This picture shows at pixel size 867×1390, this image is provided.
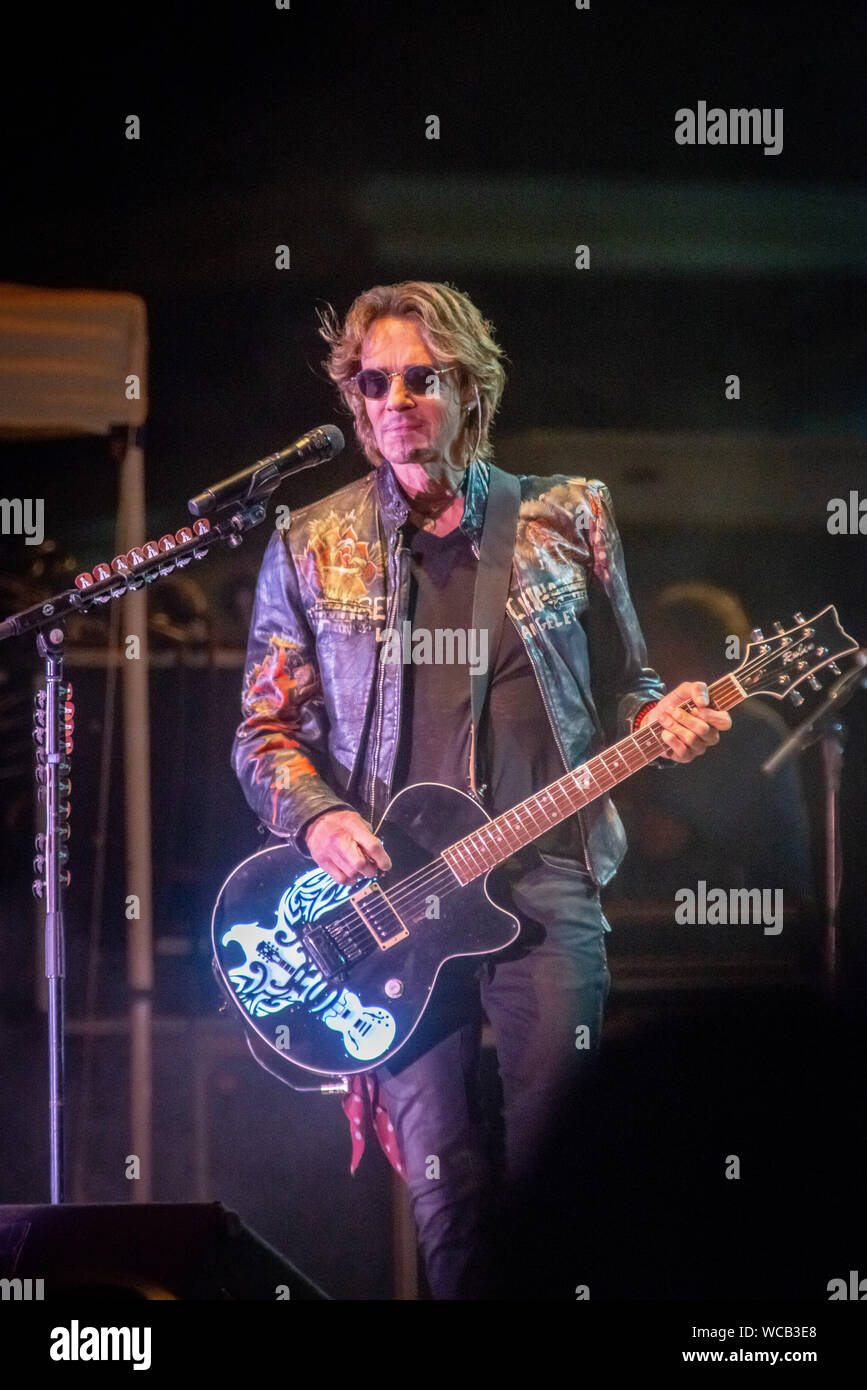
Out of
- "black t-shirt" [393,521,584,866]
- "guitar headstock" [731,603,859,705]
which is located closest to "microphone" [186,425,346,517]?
"black t-shirt" [393,521,584,866]

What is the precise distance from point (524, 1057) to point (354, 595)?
1191 mm

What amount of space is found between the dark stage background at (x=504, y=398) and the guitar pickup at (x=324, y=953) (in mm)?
321

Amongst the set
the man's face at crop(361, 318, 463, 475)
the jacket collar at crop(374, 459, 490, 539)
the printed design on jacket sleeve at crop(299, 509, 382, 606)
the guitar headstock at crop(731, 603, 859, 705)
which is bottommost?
the guitar headstock at crop(731, 603, 859, 705)

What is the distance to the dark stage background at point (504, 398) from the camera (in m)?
3.32

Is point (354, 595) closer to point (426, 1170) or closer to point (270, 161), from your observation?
point (270, 161)

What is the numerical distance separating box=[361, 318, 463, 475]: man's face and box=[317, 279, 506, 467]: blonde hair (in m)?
0.02

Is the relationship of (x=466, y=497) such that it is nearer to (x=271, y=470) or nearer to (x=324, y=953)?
(x=271, y=470)

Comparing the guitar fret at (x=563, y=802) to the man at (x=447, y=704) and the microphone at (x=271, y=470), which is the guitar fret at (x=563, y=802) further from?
the microphone at (x=271, y=470)

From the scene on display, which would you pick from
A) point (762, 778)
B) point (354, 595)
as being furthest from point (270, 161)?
point (762, 778)
